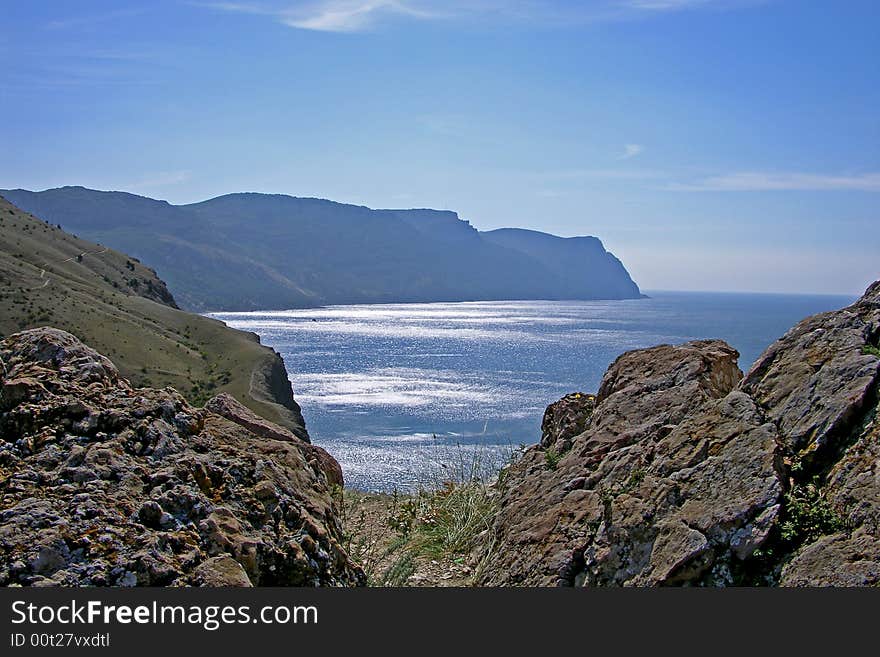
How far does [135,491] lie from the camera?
3.48 metres

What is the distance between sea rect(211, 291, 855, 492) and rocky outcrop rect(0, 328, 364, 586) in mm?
4875

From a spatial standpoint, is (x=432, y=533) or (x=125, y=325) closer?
(x=432, y=533)

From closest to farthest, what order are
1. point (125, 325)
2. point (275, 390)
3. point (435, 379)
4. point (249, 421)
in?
point (249, 421)
point (275, 390)
point (125, 325)
point (435, 379)

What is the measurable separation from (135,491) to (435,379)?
9179 centimetres

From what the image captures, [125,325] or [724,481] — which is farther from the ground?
[724,481]

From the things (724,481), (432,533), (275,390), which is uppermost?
(724,481)

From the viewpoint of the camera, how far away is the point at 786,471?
13.4 ft

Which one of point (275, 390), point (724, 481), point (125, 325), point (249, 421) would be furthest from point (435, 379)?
point (724, 481)

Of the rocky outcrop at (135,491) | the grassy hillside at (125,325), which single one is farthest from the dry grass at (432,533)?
the grassy hillside at (125,325)

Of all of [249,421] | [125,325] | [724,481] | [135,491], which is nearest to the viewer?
[135,491]

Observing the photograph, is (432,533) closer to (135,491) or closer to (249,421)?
(249,421)

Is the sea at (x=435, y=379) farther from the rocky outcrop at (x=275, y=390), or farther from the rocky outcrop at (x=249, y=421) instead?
the rocky outcrop at (x=249, y=421)

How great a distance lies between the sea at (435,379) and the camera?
5134 cm

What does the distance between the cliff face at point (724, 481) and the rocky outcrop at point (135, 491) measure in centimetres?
156
